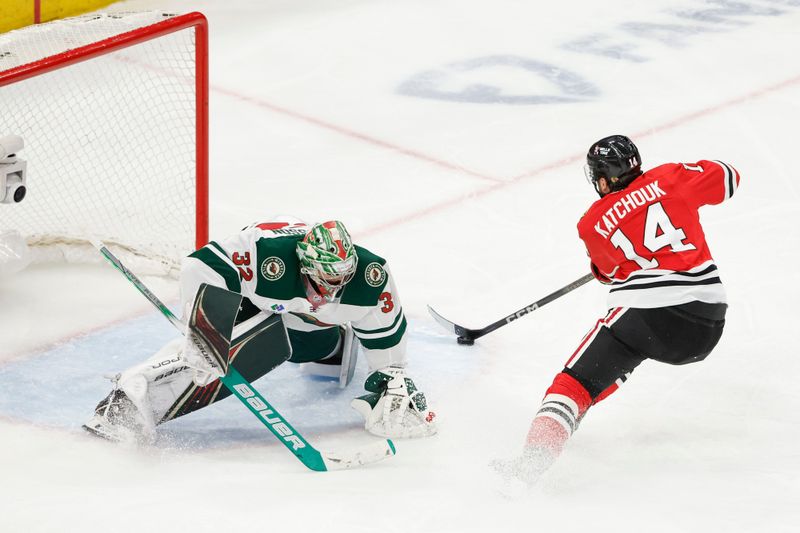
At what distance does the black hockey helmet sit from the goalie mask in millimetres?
647

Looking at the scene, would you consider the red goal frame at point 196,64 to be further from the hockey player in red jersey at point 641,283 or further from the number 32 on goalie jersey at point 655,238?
the number 32 on goalie jersey at point 655,238

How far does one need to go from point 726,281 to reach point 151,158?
87.5 inches

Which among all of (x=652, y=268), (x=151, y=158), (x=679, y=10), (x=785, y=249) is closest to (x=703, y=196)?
(x=652, y=268)

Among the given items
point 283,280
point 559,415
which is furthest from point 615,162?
point 283,280

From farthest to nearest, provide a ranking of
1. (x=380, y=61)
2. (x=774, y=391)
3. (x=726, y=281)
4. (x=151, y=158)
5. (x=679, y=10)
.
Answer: (x=679, y=10), (x=380, y=61), (x=151, y=158), (x=726, y=281), (x=774, y=391)

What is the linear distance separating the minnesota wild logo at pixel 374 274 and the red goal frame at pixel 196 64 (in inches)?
40.5

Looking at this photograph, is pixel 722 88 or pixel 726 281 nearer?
pixel 726 281

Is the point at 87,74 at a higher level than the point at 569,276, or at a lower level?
higher

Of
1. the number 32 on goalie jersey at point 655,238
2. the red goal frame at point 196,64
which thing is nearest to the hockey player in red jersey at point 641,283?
the number 32 on goalie jersey at point 655,238

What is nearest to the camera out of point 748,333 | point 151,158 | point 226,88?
point 748,333

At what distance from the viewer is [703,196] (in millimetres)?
3139

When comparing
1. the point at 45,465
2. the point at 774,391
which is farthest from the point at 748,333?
the point at 45,465

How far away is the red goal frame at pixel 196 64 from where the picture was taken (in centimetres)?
342

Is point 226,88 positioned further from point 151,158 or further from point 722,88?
point 722,88
